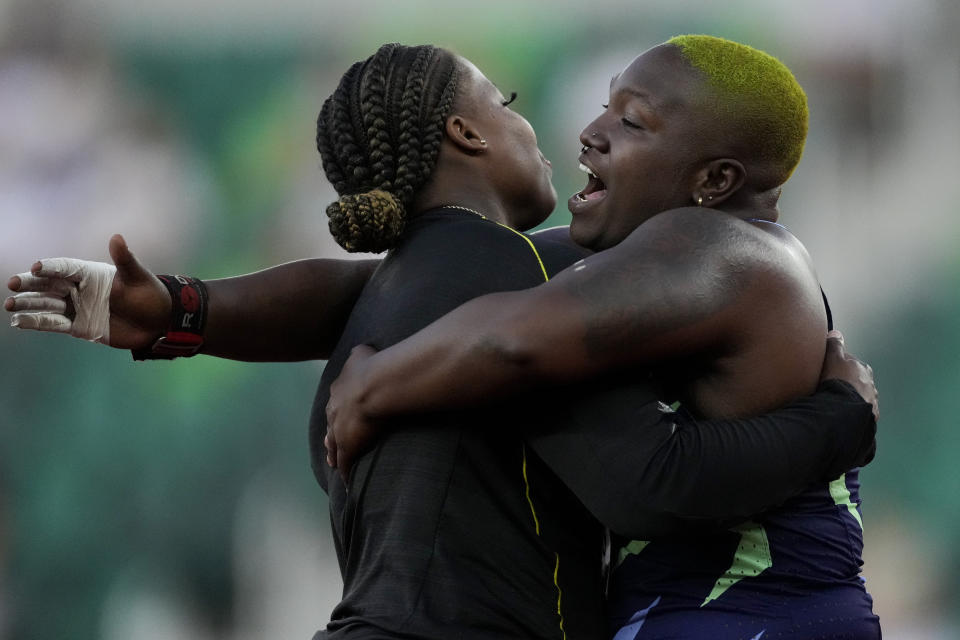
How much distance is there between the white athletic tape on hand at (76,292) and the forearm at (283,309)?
0.21m

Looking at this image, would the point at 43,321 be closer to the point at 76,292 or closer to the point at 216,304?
the point at 76,292

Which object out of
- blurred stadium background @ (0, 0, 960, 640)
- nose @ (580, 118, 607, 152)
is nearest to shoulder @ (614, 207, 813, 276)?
nose @ (580, 118, 607, 152)

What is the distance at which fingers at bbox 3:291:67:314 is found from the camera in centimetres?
219

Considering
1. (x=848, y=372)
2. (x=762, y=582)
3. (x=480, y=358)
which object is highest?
(x=480, y=358)

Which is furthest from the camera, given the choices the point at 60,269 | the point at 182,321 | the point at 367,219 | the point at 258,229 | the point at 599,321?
the point at 258,229

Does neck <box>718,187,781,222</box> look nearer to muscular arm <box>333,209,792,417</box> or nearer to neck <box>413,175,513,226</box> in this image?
muscular arm <box>333,209,792,417</box>

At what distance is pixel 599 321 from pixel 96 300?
0.99m

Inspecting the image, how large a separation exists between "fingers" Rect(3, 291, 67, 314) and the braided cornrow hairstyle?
1.67 ft

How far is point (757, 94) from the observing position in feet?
6.68

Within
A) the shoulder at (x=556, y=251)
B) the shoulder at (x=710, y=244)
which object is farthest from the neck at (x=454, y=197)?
the shoulder at (x=710, y=244)

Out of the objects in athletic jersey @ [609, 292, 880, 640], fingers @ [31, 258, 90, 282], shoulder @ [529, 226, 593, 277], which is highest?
fingers @ [31, 258, 90, 282]

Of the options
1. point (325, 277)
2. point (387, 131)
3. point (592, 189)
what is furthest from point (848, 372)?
point (325, 277)

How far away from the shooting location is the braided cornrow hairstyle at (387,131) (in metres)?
2.18

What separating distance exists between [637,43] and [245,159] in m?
1.50
